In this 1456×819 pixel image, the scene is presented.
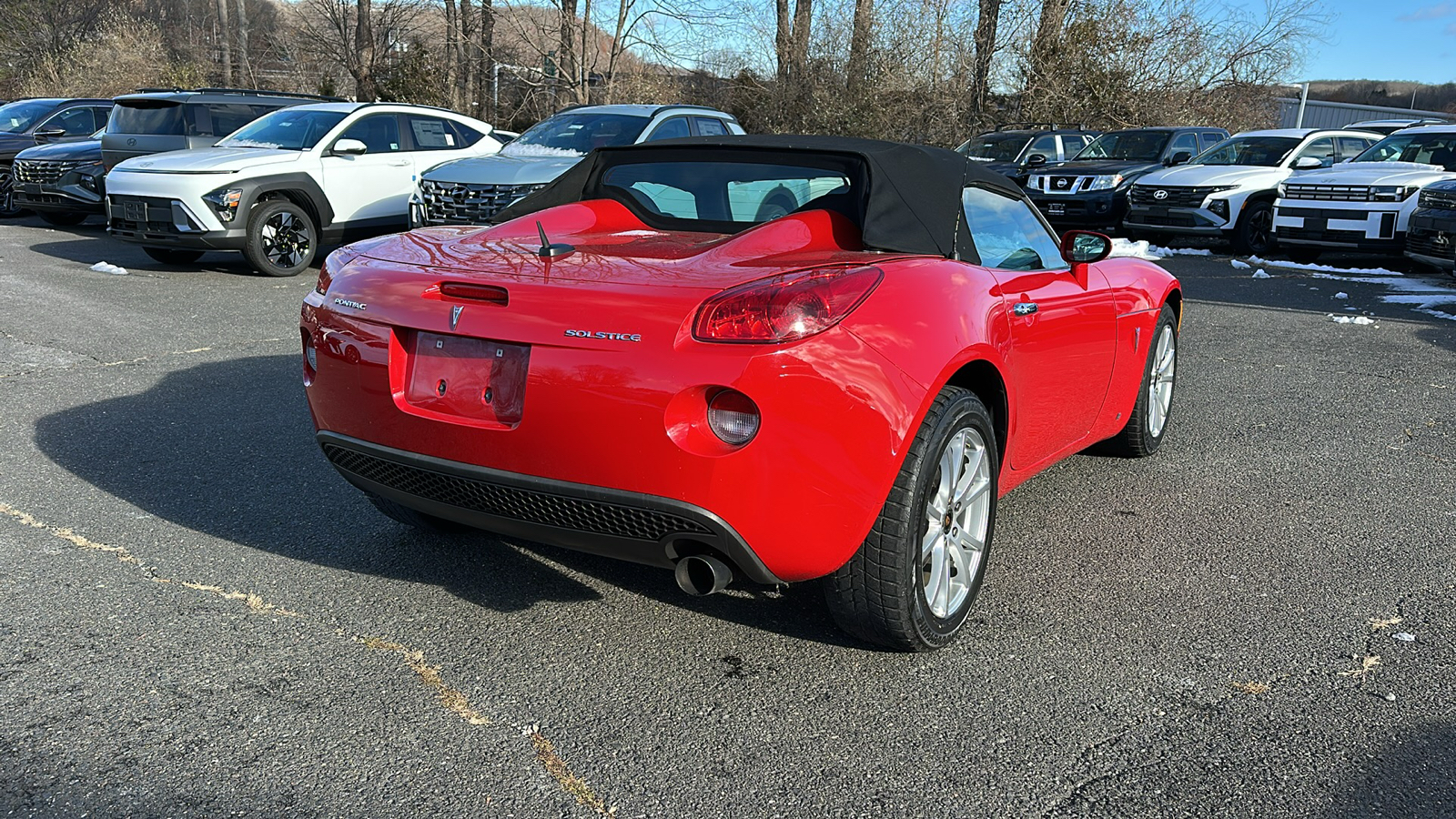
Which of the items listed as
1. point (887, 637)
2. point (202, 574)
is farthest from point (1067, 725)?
point (202, 574)

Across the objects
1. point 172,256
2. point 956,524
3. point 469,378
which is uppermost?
point 469,378

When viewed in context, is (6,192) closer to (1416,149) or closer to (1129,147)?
(1129,147)

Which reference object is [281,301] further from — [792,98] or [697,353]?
[792,98]

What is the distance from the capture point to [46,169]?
48.3 ft

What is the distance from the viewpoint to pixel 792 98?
27.2 meters

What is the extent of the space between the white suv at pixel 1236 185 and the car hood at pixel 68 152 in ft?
45.0

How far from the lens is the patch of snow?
11595 millimetres

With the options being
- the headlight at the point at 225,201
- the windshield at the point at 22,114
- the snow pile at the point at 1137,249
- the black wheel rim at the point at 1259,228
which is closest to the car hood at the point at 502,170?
the headlight at the point at 225,201

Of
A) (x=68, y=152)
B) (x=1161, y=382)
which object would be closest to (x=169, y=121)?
(x=68, y=152)

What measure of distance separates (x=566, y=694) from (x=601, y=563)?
3.17 feet

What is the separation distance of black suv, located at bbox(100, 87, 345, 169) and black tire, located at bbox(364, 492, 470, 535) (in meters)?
10.7

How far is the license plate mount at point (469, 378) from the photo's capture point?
299cm

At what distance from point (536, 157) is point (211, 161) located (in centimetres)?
307

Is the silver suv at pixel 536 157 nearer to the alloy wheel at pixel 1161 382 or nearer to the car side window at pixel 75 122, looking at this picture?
the alloy wheel at pixel 1161 382
